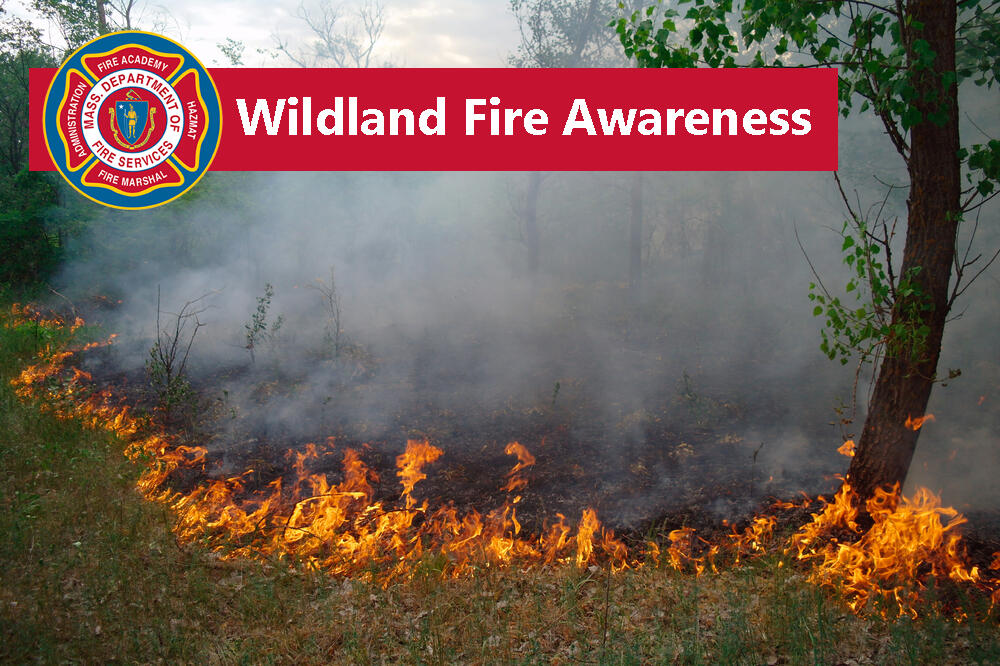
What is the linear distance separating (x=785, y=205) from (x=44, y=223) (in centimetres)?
2054

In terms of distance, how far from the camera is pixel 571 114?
8.53m

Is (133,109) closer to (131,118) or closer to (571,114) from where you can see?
(131,118)

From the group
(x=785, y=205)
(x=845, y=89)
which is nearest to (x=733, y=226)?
(x=785, y=205)

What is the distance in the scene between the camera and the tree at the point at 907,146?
3.82m

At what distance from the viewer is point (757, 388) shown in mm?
8836

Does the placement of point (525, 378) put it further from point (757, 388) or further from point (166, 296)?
point (166, 296)

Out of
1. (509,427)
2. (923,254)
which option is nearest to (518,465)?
(509,427)

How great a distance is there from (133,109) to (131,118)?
16cm

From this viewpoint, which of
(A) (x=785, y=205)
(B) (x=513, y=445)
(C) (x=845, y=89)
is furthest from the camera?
(A) (x=785, y=205)

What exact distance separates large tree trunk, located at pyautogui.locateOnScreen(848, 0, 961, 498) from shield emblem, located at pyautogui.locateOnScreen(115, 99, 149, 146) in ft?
31.3

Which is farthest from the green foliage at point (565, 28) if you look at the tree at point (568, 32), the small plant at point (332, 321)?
the small plant at point (332, 321)

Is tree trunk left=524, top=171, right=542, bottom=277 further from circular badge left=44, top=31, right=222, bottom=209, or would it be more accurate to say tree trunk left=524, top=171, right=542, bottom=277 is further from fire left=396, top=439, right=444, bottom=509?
fire left=396, top=439, right=444, bottom=509

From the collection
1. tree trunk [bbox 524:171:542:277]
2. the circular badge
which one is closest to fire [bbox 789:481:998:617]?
the circular badge

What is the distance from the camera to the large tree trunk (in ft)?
12.9
